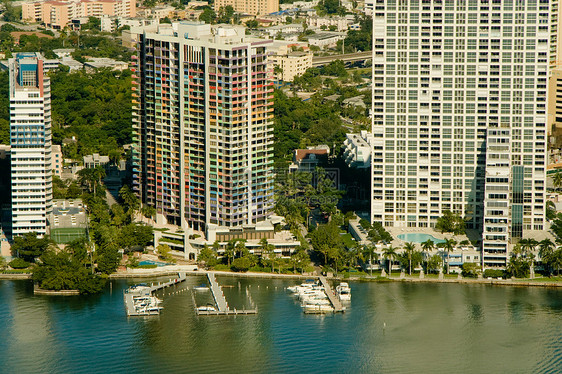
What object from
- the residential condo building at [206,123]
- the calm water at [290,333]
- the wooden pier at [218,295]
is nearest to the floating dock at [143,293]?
the calm water at [290,333]

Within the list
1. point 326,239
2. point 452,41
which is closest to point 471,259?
point 326,239

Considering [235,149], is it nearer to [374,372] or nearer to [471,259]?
[471,259]

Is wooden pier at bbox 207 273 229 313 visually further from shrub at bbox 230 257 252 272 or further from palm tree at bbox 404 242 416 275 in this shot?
palm tree at bbox 404 242 416 275

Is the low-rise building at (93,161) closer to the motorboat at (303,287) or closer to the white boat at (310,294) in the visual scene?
the motorboat at (303,287)

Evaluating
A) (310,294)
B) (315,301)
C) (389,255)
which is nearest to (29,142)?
(310,294)

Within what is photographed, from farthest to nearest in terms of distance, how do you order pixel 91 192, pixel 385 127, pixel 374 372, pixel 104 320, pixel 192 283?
pixel 91 192, pixel 385 127, pixel 192 283, pixel 104 320, pixel 374 372

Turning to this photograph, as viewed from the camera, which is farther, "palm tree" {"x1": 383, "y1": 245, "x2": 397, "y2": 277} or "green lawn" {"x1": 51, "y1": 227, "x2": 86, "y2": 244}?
"green lawn" {"x1": 51, "y1": 227, "x2": 86, "y2": 244}

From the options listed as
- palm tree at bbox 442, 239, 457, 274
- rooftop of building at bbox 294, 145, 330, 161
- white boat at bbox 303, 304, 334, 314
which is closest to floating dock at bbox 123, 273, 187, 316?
white boat at bbox 303, 304, 334, 314
